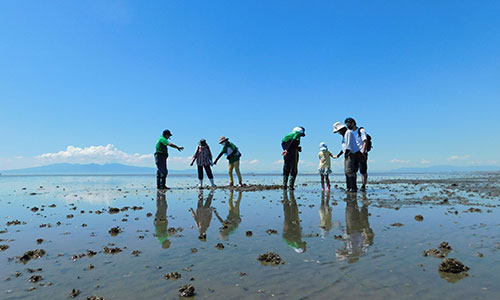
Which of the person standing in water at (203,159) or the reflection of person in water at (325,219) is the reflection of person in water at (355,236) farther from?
the person standing in water at (203,159)

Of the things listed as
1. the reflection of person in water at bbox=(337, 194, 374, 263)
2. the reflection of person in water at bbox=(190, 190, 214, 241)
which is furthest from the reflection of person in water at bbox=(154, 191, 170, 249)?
the reflection of person in water at bbox=(337, 194, 374, 263)

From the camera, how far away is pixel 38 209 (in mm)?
8477

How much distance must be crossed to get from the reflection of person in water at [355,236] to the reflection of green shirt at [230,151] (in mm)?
9473

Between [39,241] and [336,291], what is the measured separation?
4.82m

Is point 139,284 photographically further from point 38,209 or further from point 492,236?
point 38,209

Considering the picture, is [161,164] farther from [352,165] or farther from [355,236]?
[355,236]

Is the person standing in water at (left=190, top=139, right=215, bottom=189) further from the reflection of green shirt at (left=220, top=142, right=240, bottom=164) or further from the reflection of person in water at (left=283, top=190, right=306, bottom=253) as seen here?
the reflection of person in water at (left=283, top=190, right=306, bottom=253)

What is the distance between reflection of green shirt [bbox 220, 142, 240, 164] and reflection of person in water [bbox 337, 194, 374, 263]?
9.47m

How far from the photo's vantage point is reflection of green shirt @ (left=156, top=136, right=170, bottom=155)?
14533mm

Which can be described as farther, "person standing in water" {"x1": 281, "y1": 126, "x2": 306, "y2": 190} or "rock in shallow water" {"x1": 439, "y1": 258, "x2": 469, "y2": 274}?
"person standing in water" {"x1": 281, "y1": 126, "x2": 306, "y2": 190}

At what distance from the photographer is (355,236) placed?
4.64 metres

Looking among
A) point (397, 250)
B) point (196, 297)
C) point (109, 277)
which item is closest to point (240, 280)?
point (196, 297)

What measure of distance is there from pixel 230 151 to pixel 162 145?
3701mm

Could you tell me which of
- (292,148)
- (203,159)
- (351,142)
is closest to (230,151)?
(203,159)
